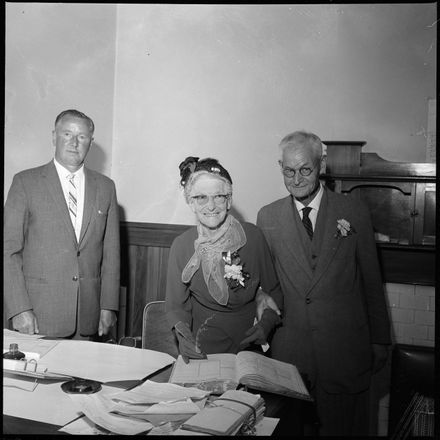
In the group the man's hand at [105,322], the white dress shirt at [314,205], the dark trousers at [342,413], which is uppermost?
the white dress shirt at [314,205]

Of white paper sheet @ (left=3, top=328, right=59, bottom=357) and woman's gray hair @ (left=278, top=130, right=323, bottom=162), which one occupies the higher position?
woman's gray hair @ (left=278, top=130, right=323, bottom=162)

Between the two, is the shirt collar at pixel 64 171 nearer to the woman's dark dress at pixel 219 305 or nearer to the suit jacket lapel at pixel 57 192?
the suit jacket lapel at pixel 57 192

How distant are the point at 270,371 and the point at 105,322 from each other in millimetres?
887

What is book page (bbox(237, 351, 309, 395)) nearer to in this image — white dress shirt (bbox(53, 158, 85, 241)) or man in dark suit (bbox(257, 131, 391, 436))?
man in dark suit (bbox(257, 131, 391, 436))

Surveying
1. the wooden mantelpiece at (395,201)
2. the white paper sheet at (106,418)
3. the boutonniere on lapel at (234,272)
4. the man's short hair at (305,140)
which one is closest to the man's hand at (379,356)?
the wooden mantelpiece at (395,201)

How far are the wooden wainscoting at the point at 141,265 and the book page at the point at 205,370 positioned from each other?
511mm

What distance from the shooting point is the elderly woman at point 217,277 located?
77.6 inches

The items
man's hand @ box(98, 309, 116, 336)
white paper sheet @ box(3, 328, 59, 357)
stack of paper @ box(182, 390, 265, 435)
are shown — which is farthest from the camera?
man's hand @ box(98, 309, 116, 336)

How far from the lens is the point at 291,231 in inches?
79.4

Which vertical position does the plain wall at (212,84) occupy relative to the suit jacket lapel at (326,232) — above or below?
above

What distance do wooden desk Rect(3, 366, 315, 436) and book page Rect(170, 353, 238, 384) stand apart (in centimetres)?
5

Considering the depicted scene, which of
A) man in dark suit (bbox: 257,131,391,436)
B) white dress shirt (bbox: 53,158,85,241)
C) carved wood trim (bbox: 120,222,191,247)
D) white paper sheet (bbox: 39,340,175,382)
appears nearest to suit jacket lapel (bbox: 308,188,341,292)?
man in dark suit (bbox: 257,131,391,436)

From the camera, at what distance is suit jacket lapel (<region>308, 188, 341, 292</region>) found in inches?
77.9

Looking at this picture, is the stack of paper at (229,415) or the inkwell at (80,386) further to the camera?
the inkwell at (80,386)
